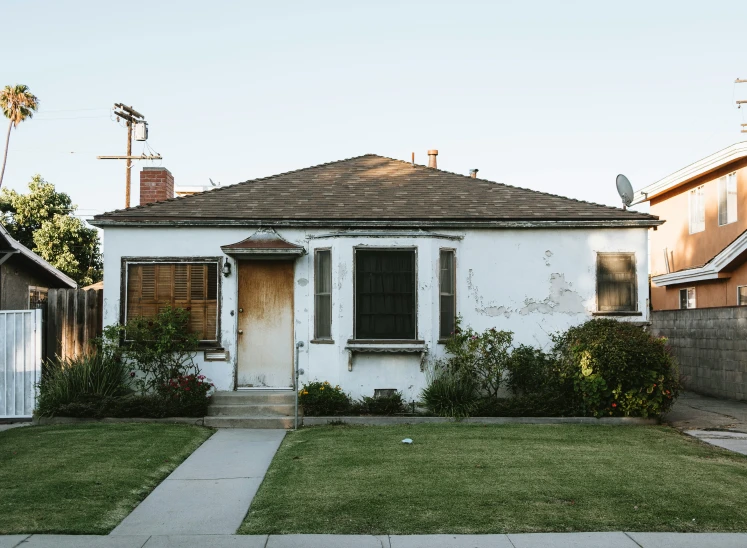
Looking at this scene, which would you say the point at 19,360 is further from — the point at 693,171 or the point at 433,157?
the point at 693,171

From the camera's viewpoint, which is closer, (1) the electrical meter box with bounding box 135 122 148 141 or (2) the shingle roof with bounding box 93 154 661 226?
(2) the shingle roof with bounding box 93 154 661 226

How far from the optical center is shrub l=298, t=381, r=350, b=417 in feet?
39.0

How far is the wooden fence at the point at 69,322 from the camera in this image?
12812 mm

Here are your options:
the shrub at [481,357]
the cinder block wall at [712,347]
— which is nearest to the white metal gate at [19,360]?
the shrub at [481,357]

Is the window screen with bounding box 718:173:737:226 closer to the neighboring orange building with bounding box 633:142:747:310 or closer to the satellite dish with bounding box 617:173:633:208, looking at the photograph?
the neighboring orange building with bounding box 633:142:747:310

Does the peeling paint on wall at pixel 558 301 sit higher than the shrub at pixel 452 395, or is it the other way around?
the peeling paint on wall at pixel 558 301

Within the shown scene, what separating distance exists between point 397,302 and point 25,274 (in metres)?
11.0

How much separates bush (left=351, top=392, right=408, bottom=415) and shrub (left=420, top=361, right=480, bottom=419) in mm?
503

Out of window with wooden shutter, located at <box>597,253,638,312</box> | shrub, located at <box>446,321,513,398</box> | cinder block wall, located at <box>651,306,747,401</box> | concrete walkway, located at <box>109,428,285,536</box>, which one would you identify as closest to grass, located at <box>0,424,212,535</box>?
concrete walkway, located at <box>109,428,285,536</box>

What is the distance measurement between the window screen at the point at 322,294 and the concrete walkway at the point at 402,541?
22.8ft

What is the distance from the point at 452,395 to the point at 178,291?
5.23 metres

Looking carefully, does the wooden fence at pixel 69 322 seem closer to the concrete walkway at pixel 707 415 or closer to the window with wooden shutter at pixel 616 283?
the window with wooden shutter at pixel 616 283

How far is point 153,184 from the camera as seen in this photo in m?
15.0

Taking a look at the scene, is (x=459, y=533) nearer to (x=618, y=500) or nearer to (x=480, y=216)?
(x=618, y=500)
